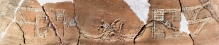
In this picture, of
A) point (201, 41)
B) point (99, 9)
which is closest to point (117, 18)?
point (99, 9)

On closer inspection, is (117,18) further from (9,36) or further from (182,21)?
(9,36)

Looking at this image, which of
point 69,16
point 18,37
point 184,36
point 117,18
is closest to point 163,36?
point 184,36

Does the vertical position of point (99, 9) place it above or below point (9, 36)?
above

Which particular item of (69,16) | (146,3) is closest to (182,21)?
(146,3)

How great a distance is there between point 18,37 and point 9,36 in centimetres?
5

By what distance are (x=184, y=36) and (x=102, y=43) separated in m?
0.34

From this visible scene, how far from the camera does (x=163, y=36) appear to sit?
153 centimetres

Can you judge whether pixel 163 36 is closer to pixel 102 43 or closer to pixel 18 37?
pixel 102 43

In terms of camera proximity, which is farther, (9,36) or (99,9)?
(9,36)

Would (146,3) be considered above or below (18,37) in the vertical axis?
above

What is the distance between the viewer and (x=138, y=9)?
1497mm

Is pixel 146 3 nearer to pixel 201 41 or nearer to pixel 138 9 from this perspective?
pixel 138 9

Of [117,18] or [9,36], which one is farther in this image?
[9,36]

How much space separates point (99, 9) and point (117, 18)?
8 cm
